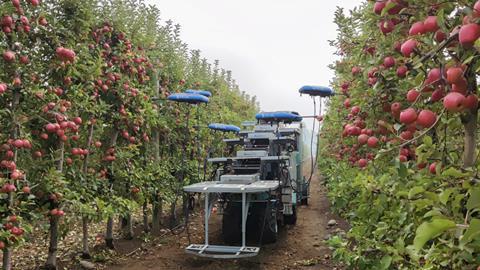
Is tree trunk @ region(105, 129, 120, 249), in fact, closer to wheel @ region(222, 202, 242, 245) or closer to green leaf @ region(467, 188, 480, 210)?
wheel @ region(222, 202, 242, 245)

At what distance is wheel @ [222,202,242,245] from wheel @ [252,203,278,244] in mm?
357

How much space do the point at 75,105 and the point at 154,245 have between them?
13.1 feet

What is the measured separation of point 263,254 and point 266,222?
0.60 meters

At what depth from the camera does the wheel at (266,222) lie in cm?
809

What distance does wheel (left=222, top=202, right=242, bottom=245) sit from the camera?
8.75m

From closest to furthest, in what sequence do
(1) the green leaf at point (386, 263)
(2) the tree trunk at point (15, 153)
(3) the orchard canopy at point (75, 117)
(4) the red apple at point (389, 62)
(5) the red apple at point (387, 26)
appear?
(5) the red apple at point (387, 26)
(1) the green leaf at point (386, 263)
(4) the red apple at point (389, 62)
(2) the tree trunk at point (15, 153)
(3) the orchard canopy at point (75, 117)

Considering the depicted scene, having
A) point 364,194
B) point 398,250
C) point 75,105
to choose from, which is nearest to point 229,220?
point 75,105

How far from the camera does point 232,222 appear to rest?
8797 mm

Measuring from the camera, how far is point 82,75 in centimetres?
635

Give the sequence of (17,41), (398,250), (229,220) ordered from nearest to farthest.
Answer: (398,250)
(17,41)
(229,220)

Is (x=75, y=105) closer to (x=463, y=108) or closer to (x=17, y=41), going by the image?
(x=17, y=41)

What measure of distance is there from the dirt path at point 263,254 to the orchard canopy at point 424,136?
337cm

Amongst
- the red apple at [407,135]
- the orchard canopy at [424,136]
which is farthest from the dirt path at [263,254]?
the red apple at [407,135]

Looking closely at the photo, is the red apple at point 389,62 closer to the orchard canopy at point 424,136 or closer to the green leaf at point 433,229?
the orchard canopy at point 424,136
